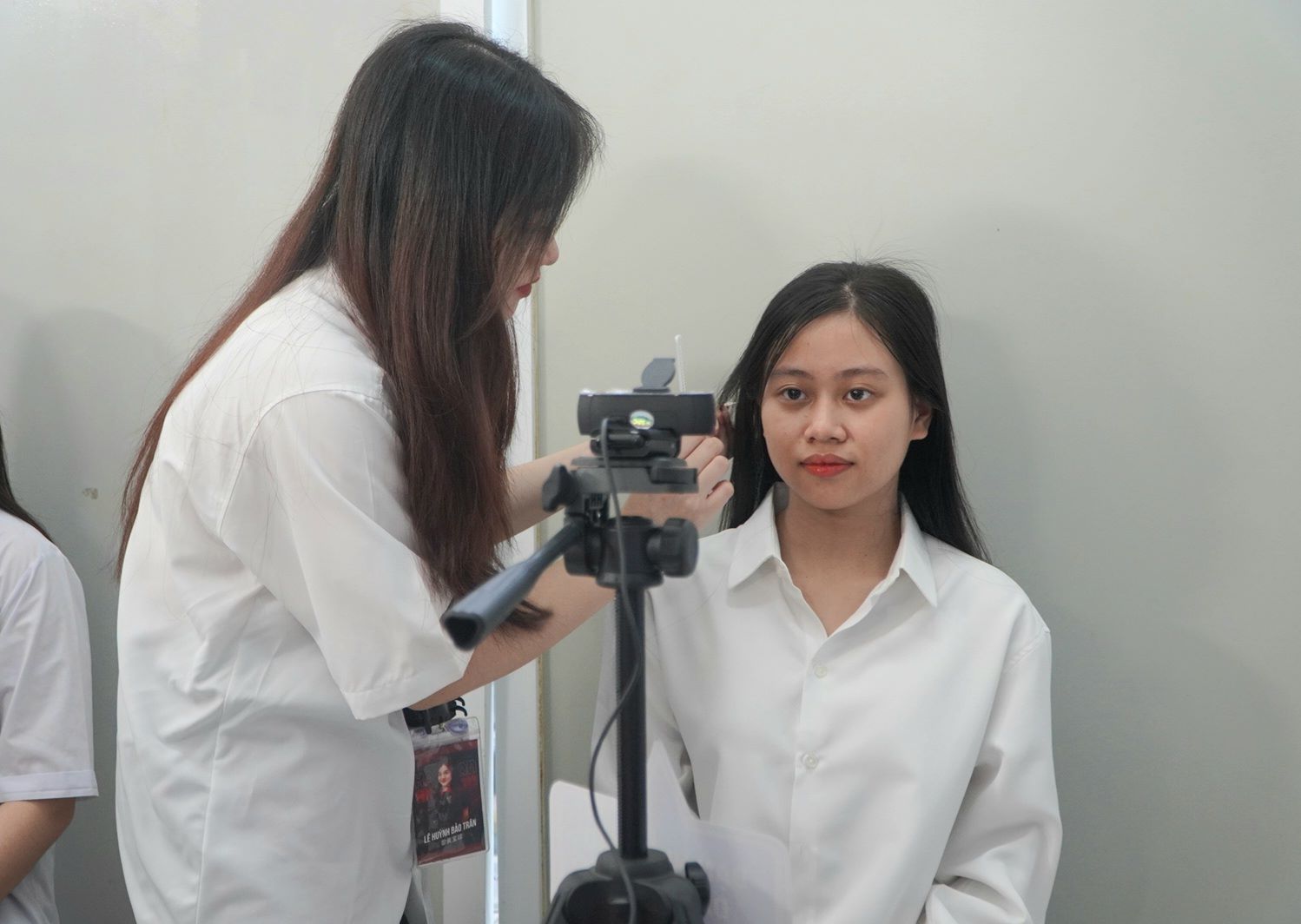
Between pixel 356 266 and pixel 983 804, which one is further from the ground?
pixel 356 266

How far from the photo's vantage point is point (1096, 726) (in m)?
1.63

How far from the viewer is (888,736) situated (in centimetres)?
133

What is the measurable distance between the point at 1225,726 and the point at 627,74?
1.34m

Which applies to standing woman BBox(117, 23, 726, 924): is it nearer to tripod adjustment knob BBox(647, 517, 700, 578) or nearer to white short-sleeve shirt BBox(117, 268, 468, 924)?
white short-sleeve shirt BBox(117, 268, 468, 924)

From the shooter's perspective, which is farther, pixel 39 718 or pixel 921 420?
pixel 39 718

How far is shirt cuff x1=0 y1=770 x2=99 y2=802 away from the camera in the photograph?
1.69m

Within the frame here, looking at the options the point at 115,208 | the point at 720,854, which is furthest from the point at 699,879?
the point at 115,208

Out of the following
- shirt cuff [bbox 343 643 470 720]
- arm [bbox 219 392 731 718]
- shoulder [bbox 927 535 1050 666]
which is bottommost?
shoulder [bbox 927 535 1050 666]

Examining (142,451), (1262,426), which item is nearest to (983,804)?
(1262,426)

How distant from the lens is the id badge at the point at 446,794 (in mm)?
1279

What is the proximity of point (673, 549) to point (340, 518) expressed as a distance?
0.43 metres

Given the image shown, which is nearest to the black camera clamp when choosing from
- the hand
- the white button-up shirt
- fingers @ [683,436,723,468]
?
the hand

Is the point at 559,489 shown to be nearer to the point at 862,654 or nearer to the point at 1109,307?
the point at 862,654

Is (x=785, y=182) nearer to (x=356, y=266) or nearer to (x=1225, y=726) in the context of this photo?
(x=356, y=266)
